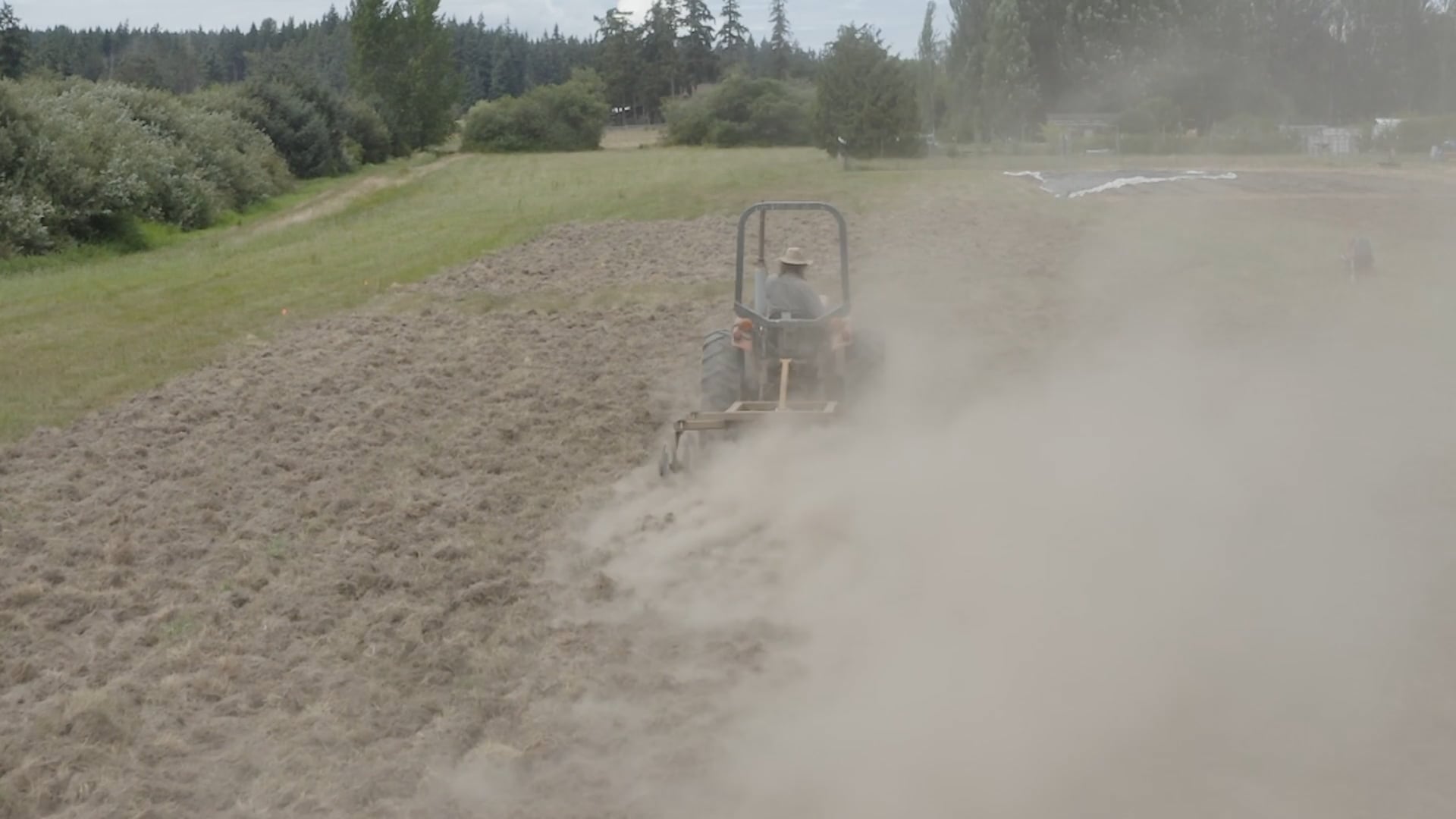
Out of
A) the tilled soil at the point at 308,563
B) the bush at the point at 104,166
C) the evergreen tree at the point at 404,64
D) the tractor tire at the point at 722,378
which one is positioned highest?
the evergreen tree at the point at 404,64

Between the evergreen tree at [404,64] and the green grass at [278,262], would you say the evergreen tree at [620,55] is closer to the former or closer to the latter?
the evergreen tree at [404,64]

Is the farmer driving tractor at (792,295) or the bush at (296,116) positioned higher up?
the bush at (296,116)

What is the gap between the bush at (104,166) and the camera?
2547 centimetres

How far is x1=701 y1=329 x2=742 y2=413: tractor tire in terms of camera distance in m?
10.8

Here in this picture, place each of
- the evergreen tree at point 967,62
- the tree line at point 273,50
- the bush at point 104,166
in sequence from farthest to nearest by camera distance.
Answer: the tree line at point 273,50, the evergreen tree at point 967,62, the bush at point 104,166

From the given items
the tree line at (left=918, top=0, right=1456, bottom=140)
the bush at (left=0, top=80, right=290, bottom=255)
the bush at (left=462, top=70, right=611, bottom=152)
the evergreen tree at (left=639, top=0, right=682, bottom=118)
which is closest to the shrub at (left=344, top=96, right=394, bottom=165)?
the bush at (left=462, top=70, right=611, bottom=152)

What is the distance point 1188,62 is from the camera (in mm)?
55000

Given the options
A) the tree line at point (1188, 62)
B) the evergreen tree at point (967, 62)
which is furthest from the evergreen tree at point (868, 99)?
the evergreen tree at point (967, 62)

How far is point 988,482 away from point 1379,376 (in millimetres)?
5355

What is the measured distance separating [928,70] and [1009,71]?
9.75m

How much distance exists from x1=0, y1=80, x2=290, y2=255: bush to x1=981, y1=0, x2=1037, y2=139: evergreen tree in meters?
37.9

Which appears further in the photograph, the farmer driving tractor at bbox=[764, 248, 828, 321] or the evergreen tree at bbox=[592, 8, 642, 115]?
the evergreen tree at bbox=[592, 8, 642, 115]

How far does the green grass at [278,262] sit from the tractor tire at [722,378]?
576 centimetres

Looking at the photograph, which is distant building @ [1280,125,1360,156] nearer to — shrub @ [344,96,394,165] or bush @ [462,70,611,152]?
bush @ [462,70,611,152]
